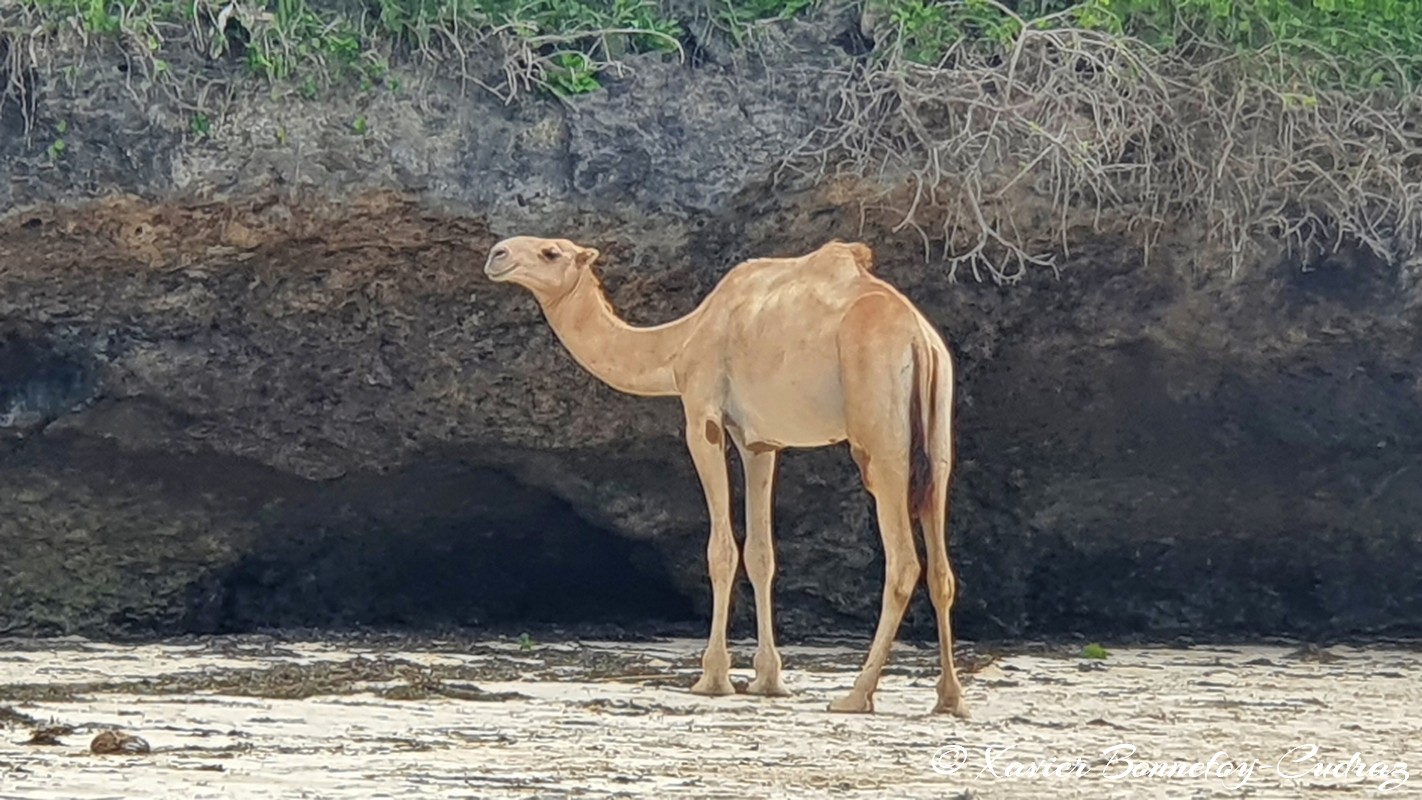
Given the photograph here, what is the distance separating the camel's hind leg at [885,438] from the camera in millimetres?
6727

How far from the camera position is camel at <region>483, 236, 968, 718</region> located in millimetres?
6738

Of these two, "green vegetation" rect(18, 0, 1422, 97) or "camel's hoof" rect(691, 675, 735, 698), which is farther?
"green vegetation" rect(18, 0, 1422, 97)

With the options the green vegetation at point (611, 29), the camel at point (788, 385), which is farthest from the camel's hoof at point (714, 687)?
the green vegetation at point (611, 29)

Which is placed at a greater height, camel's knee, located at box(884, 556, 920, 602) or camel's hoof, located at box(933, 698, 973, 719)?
camel's knee, located at box(884, 556, 920, 602)

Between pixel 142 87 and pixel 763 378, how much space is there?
9.76 ft

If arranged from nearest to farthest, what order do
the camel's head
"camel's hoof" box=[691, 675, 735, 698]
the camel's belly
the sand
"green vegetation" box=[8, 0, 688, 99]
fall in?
the sand < the camel's belly < "camel's hoof" box=[691, 675, 735, 698] < the camel's head < "green vegetation" box=[8, 0, 688, 99]

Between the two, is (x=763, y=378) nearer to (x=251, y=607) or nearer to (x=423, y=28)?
(x=423, y=28)

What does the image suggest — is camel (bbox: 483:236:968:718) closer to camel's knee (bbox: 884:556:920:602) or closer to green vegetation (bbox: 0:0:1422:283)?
camel's knee (bbox: 884:556:920:602)

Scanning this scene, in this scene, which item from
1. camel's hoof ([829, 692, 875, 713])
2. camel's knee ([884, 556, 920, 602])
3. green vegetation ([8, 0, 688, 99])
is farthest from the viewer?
green vegetation ([8, 0, 688, 99])

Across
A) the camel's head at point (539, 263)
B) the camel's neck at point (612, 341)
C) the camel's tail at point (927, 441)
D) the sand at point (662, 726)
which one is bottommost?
the sand at point (662, 726)

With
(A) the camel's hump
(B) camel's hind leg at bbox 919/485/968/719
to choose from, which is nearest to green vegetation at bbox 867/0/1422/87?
(A) the camel's hump

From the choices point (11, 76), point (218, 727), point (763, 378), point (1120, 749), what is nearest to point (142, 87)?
point (11, 76)

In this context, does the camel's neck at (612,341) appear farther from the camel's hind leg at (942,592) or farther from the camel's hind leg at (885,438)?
the camel's hind leg at (942,592)

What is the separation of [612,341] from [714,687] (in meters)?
1.29
